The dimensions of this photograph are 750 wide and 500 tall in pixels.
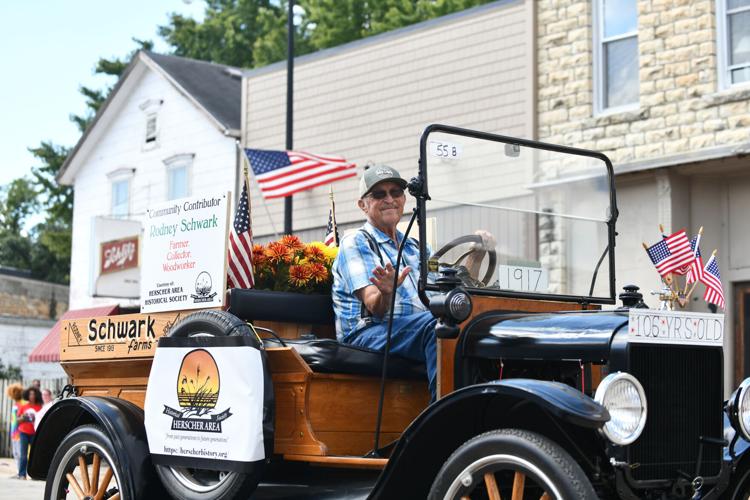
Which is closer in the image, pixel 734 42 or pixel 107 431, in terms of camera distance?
pixel 107 431

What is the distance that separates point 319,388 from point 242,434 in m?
0.45

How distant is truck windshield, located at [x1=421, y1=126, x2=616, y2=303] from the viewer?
19.2ft


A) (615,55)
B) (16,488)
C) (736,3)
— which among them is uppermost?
(736,3)

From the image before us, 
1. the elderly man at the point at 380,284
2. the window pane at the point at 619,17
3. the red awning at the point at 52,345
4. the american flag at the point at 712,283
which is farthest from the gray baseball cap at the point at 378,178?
the red awning at the point at 52,345

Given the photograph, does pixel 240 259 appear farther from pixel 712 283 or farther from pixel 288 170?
pixel 288 170

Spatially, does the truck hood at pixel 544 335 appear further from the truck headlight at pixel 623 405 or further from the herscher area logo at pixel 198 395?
the herscher area logo at pixel 198 395

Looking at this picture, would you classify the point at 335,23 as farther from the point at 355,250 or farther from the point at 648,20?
the point at 355,250

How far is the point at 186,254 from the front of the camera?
668cm

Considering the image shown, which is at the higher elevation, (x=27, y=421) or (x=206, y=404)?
(x=206, y=404)

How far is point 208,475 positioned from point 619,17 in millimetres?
11334

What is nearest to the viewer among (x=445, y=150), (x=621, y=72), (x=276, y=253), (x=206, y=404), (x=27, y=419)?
(x=445, y=150)

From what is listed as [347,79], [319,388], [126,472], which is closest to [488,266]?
[319,388]

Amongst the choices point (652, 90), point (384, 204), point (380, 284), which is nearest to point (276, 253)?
point (384, 204)

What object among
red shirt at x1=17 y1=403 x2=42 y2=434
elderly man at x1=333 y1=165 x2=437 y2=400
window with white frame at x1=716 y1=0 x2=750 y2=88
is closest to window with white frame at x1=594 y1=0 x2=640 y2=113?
window with white frame at x1=716 y1=0 x2=750 y2=88
